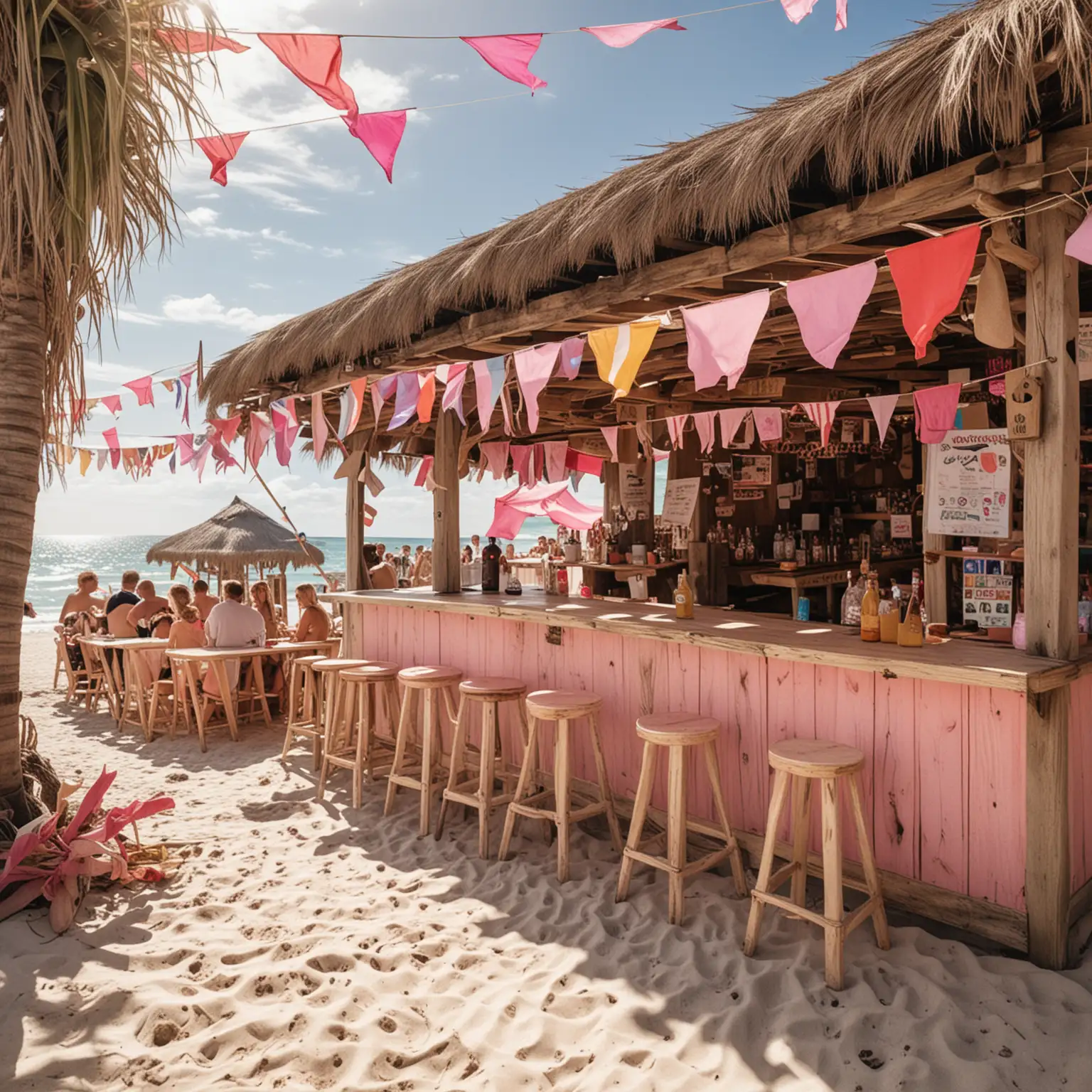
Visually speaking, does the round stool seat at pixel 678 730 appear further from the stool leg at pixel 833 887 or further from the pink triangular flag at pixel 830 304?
the pink triangular flag at pixel 830 304

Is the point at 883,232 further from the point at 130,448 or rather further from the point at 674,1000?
the point at 130,448

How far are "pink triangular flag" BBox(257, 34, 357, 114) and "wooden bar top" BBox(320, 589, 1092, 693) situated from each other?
8.29ft

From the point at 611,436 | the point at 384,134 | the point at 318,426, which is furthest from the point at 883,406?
the point at 318,426

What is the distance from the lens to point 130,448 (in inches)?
377

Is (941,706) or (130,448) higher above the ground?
(130,448)

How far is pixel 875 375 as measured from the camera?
5.92 m

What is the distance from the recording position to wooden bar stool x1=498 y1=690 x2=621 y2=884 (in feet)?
11.0

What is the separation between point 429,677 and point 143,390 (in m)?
5.00

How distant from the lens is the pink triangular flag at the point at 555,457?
768cm

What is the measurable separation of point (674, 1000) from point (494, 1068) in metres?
0.61

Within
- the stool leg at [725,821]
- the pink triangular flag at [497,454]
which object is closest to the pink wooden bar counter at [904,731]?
the stool leg at [725,821]

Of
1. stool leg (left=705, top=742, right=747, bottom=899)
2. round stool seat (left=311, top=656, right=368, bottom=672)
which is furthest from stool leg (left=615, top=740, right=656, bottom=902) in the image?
round stool seat (left=311, top=656, right=368, bottom=672)

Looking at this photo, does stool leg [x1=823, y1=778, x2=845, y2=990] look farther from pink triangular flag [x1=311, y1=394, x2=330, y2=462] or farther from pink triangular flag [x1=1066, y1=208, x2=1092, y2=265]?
pink triangular flag [x1=311, y1=394, x2=330, y2=462]

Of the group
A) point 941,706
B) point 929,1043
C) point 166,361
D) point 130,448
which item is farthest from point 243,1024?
point 130,448
